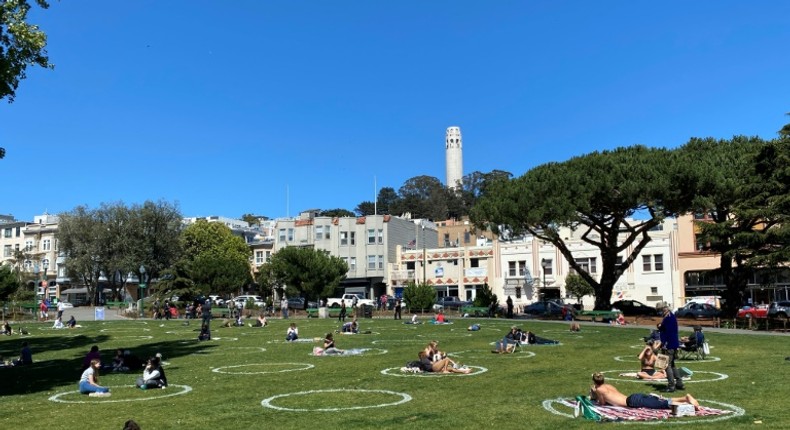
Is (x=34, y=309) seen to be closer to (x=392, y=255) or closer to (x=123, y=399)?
(x=392, y=255)

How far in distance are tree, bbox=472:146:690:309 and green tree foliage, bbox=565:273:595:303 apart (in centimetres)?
1731

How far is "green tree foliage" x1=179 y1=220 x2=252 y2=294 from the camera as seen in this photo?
72.2 meters

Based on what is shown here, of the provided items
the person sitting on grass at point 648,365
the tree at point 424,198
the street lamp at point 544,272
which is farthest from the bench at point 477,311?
the tree at point 424,198

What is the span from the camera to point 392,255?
86.8m

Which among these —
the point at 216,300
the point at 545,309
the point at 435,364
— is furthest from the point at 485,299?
the point at 435,364

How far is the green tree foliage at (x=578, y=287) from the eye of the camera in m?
66.4

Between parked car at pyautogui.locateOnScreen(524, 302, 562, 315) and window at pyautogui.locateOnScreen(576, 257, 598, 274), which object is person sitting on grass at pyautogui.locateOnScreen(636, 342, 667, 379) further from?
window at pyautogui.locateOnScreen(576, 257, 598, 274)

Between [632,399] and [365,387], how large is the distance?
5850 millimetres

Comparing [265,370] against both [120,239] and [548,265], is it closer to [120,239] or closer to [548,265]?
[548,265]

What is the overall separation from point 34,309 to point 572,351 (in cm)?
5184

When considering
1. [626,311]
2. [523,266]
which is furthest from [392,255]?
[626,311]

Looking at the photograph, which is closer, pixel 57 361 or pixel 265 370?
pixel 265 370

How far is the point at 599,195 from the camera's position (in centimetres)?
4497

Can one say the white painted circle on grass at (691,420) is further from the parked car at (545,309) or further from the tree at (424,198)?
the tree at (424,198)
